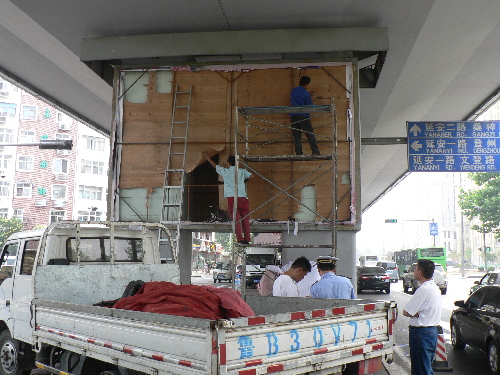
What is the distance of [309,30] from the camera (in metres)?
12.9

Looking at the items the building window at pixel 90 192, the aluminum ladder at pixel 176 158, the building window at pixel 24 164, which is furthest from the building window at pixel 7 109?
the aluminum ladder at pixel 176 158

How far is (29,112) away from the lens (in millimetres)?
58750

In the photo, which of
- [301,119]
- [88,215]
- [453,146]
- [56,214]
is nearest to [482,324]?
[301,119]

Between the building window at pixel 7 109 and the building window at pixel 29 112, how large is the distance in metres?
1.13

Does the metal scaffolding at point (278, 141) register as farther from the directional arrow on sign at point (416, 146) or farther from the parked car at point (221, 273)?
the parked car at point (221, 273)

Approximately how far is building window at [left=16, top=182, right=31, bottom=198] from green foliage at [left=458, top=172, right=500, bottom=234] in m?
47.1

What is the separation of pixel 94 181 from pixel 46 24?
165ft

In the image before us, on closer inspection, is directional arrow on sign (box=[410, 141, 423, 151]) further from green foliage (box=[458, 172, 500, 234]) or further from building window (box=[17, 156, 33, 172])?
building window (box=[17, 156, 33, 172])

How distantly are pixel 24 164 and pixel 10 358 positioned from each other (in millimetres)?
54289

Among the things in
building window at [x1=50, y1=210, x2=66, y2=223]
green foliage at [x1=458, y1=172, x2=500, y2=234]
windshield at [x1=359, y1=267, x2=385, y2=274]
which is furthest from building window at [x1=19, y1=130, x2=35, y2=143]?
green foliage at [x1=458, y1=172, x2=500, y2=234]

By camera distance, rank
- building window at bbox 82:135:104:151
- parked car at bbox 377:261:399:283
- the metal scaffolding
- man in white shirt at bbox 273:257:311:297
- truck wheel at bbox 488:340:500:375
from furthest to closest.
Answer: building window at bbox 82:135:104:151 → parked car at bbox 377:261:399:283 → the metal scaffolding → truck wheel at bbox 488:340:500:375 → man in white shirt at bbox 273:257:311:297

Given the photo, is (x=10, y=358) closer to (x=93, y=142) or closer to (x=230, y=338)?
(x=230, y=338)

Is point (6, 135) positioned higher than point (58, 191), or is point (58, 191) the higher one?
point (6, 135)

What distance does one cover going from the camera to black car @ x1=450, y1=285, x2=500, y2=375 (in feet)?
30.9
